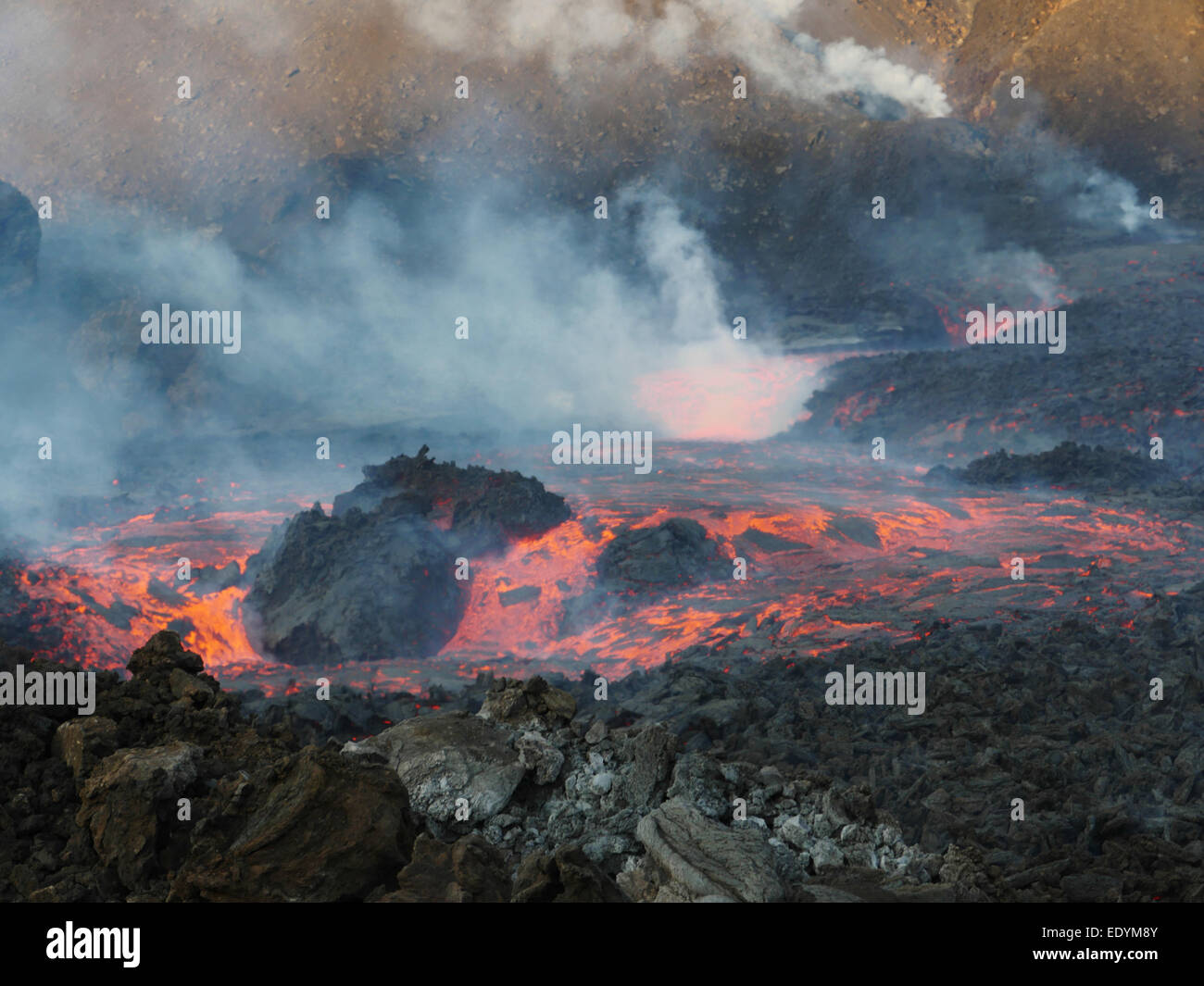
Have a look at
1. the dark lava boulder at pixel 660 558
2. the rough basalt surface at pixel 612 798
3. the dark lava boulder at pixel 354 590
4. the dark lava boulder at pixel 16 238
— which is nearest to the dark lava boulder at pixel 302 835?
the rough basalt surface at pixel 612 798

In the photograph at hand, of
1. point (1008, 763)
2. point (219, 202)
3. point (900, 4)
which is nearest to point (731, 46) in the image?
point (900, 4)

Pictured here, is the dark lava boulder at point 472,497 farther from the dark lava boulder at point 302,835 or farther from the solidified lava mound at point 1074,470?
the dark lava boulder at point 302,835

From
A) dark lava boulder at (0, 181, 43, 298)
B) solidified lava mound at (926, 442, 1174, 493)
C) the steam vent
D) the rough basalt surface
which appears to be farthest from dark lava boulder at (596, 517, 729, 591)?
dark lava boulder at (0, 181, 43, 298)

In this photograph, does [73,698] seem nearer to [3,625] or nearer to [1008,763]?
[1008,763]

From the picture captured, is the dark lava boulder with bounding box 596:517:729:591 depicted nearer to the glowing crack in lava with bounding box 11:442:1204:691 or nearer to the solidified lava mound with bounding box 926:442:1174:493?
the glowing crack in lava with bounding box 11:442:1204:691

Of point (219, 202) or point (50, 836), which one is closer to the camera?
point (50, 836)
